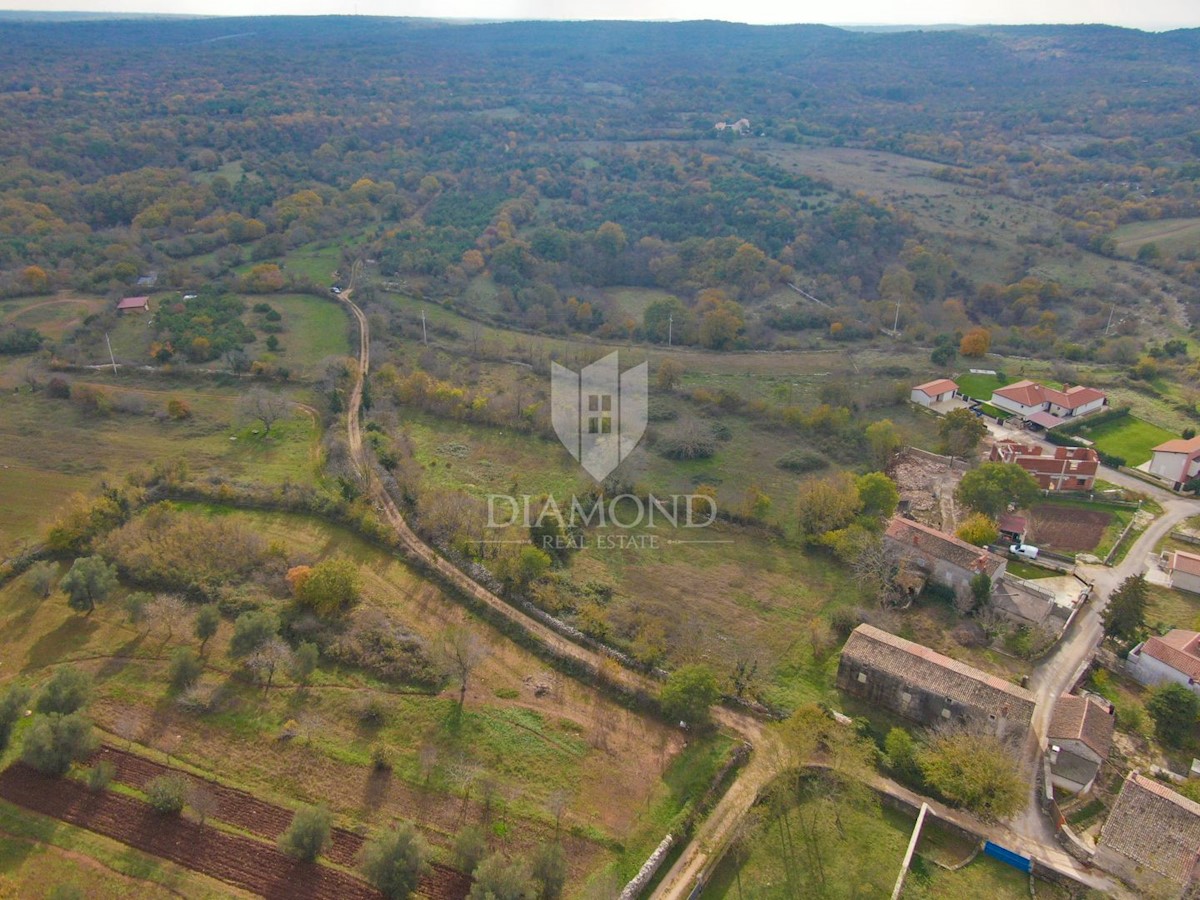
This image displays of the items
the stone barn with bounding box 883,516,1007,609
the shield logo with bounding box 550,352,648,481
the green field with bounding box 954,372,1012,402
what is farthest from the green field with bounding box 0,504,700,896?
the green field with bounding box 954,372,1012,402

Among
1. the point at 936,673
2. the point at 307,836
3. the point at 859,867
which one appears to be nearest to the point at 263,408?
the point at 307,836

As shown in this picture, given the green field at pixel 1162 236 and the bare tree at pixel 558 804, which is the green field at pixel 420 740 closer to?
the bare tree at pixel 558 804

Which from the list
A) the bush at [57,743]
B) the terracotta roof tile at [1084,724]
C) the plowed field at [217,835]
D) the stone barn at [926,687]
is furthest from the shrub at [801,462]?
the bush at [57,743]

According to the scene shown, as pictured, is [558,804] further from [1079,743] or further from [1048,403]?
[1048,403]

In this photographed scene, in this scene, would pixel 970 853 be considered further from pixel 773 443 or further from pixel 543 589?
pixel 773 443

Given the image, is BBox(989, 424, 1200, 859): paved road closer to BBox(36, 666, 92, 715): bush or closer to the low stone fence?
the low stone fence
